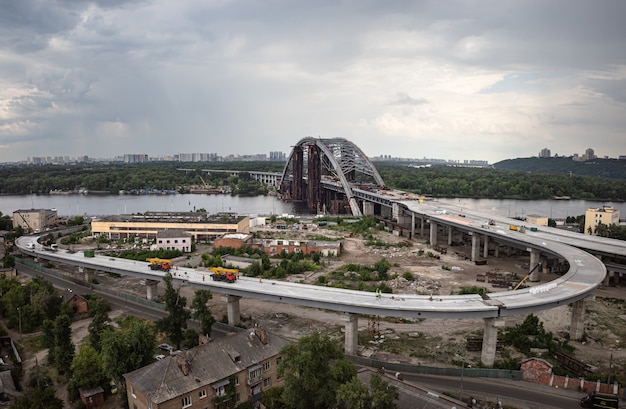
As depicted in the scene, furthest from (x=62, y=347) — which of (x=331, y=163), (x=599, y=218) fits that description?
(x=331, y=163)

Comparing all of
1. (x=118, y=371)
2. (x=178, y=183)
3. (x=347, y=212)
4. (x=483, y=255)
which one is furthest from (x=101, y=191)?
(x=118, y=371)

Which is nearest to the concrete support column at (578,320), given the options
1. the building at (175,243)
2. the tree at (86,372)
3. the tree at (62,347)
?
the tree at (86,372)

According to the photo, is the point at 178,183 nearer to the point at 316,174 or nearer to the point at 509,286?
the point at 316,174

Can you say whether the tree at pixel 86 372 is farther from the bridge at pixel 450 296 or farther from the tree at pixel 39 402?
the bridge at pixel 450 296

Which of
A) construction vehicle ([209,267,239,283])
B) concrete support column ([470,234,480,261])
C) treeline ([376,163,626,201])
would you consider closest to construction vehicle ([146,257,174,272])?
construction vehicle ([209,267,239,283])

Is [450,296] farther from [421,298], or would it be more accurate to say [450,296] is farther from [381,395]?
[381,395]

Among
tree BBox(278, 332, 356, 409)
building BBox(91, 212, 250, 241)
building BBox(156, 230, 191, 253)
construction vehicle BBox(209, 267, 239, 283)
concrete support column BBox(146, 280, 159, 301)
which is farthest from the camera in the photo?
building BBox(91, 212, 250, 241)

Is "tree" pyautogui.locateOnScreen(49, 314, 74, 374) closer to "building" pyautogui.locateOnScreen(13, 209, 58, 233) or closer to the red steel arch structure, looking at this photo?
"building" pyautogui.locateOnScreen(13, 209, 58, 233)
